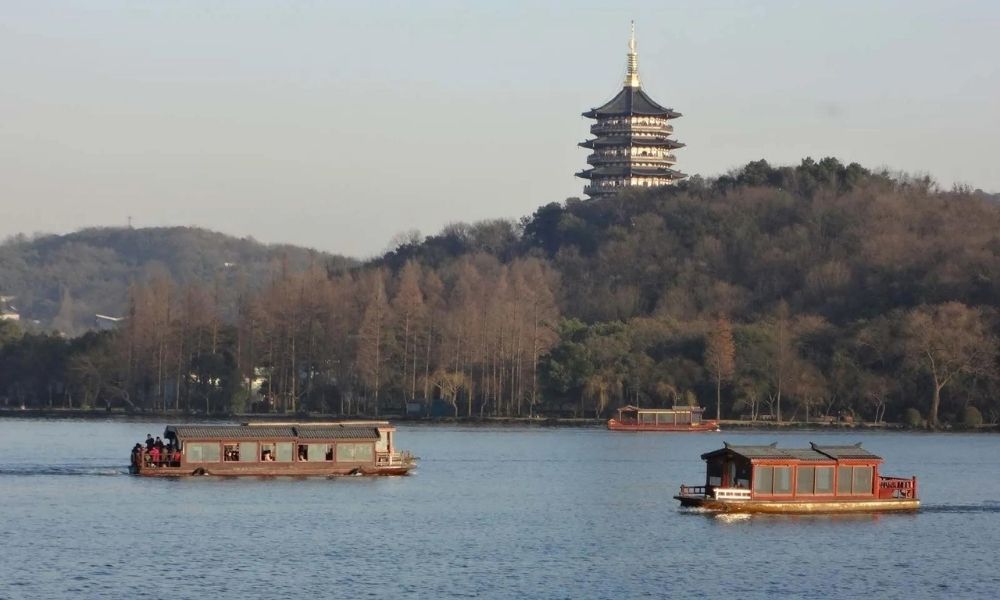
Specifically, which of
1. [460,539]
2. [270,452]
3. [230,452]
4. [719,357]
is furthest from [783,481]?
[719,357]

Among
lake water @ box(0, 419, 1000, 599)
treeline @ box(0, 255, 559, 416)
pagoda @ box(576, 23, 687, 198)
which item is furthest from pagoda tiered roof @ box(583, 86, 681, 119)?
lake water @ box(0, 419, 1000, 599)

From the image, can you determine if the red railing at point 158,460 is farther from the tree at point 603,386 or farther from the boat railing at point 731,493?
the tree at point 603,386

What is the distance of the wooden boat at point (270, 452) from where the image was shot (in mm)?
54438

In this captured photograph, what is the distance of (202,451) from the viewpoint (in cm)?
5428

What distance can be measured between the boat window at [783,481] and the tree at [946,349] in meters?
50.3

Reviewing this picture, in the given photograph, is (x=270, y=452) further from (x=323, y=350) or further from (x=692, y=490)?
(x=323, y=350)

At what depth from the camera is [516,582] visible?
35.6 meters

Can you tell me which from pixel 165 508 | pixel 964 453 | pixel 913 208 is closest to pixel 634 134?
pixel 913 208

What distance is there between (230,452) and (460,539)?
14.3m

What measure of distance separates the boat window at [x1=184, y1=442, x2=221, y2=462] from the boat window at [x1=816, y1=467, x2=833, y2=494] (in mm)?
18733

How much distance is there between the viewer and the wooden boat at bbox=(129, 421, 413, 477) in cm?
5444

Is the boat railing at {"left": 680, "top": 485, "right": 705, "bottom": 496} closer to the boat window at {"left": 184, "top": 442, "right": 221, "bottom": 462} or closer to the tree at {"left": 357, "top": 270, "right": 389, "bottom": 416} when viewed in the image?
the boat window at {"left": 184, "top": 442, "right": 221, "bottom": 462}

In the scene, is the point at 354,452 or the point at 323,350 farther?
the point at 323,350

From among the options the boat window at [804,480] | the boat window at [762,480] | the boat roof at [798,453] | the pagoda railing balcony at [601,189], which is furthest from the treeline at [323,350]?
the boat window at [762,480]
